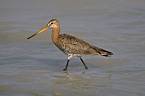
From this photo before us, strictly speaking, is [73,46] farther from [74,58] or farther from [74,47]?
[74,58]

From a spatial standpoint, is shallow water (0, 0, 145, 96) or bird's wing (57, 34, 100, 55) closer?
shallow water (0, 0, 145, 96)

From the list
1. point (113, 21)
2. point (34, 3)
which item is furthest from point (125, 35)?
point (34, 3)

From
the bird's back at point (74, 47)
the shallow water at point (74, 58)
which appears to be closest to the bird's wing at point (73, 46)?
the bird's back at point (74, 47)

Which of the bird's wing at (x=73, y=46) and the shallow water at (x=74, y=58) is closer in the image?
the shallow water at (x=74, y=58)

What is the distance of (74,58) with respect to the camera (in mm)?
10148

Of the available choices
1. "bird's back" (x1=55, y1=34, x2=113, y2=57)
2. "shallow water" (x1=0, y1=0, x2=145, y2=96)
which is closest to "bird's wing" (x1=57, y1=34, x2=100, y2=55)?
"bird's back" (x1=55, y1=34, x2=113, y2=57)

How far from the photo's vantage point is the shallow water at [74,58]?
7383 millimetres

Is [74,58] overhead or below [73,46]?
below

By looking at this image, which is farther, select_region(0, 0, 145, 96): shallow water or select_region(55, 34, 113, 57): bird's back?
select_region(55, 34, 113, 57): bird's back

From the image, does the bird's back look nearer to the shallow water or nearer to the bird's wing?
the bird's wing

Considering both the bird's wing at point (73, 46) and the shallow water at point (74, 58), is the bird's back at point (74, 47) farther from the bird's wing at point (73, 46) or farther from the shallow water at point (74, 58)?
the shallow water at point (74, 58)

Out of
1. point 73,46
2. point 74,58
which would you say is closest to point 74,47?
point 73,46

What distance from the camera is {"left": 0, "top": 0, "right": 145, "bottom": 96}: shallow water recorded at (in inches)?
291

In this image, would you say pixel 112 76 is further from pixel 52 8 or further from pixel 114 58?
pixel 52 8
